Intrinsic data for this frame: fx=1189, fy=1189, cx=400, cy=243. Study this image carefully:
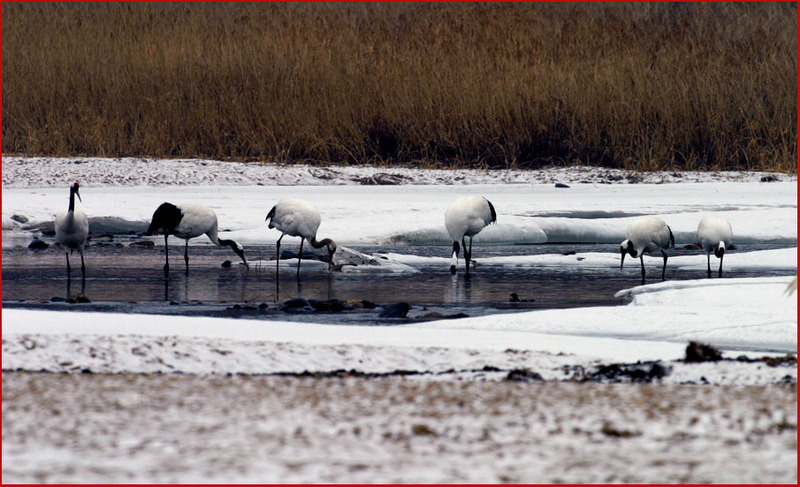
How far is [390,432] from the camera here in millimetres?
2859

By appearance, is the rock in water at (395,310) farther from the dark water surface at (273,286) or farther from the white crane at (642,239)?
the white crane at (642,239)

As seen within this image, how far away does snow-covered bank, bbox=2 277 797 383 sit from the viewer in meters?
3.99

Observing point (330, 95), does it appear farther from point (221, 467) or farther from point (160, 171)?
point (221, 467)

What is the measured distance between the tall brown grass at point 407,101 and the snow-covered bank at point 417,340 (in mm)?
8423

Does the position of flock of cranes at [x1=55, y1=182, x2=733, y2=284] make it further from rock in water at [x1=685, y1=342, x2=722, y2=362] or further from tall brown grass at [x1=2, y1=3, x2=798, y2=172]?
tall brown grass at [x1=2, y1=3, x2=798, y2=172]

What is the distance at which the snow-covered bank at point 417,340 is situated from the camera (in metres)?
3.99

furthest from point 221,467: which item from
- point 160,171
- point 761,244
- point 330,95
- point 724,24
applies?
point 724,24

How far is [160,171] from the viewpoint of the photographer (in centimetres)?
1367

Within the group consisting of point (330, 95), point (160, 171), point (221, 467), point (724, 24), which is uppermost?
point (724, 24)

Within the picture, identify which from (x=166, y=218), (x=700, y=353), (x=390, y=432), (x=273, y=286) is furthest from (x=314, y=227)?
(x=390, y=432)

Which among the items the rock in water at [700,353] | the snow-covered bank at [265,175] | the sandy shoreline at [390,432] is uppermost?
the snow-covered bank at [265,175]

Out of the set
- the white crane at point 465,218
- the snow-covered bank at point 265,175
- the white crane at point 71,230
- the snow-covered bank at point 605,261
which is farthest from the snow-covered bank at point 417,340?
the snow-covered bank at point 265,175

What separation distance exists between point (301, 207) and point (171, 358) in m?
5.21

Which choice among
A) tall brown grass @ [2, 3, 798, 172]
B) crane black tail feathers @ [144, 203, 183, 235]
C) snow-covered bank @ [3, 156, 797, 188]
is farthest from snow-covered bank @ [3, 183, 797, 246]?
crane black tail feathers @ [144, 203, 183, 235]
